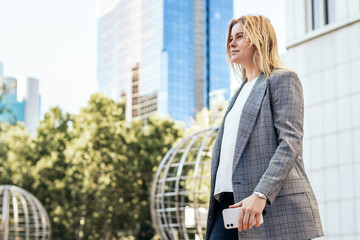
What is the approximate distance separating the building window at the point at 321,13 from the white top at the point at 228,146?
7563mm

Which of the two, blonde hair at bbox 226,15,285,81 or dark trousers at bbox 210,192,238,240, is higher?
blonde hair at bbox 226,15,285,81

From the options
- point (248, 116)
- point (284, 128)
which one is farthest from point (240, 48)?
point (284, 128)

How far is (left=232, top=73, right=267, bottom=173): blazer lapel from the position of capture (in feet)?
7.89

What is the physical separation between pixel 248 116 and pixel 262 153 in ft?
0.55

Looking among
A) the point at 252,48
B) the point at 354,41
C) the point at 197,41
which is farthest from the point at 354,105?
the point at 197,41

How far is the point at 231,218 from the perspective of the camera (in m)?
2.25

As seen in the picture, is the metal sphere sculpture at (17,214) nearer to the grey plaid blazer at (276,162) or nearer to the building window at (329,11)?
the building window at (329,11)

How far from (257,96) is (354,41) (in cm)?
720

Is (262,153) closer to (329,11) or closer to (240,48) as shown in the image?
(240,48)

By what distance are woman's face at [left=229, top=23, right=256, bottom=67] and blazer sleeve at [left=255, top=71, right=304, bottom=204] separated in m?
0.19

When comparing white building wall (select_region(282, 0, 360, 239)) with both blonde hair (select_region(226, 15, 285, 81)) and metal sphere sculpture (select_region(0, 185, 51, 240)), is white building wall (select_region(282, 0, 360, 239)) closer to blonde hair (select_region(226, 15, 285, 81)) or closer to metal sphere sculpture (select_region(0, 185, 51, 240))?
blonde hair (select_region(226, 15, 285, 81))

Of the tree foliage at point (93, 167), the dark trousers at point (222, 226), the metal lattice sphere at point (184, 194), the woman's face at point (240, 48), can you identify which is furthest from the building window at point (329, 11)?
the tree foliage at point (93, 167)

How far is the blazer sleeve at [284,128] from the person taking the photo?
225 centimetres

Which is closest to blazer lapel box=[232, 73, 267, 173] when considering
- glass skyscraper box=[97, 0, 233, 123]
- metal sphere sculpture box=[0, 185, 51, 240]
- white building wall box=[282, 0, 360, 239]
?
white building wall box=[282, 0, 360, 239]
